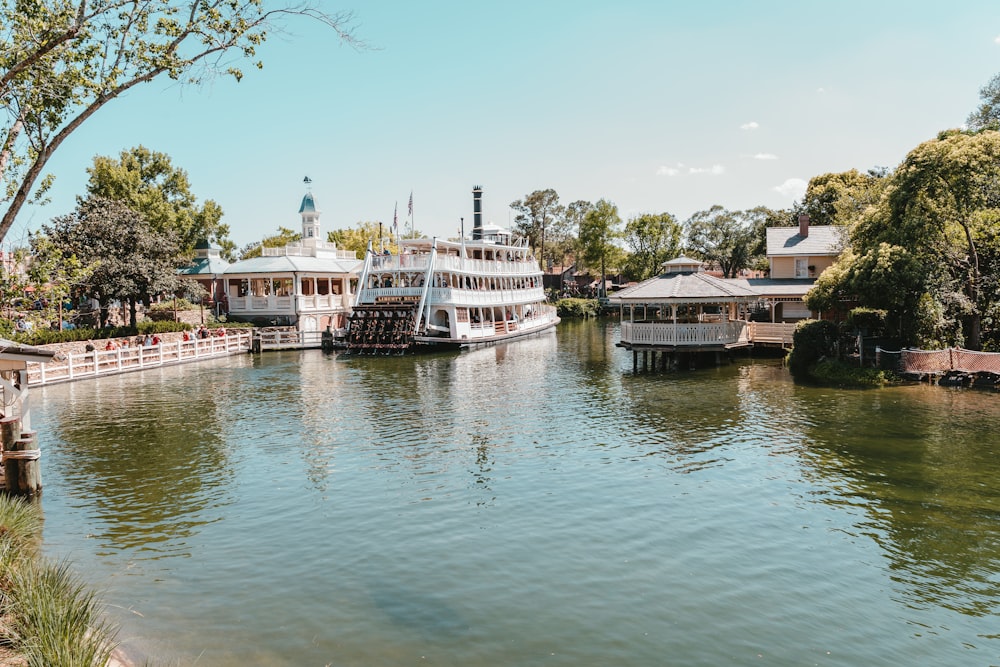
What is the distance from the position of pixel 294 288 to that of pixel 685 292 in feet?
105

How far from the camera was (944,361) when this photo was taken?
2655cm

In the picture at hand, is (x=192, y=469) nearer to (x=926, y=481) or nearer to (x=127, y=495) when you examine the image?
(x=127, y=495)

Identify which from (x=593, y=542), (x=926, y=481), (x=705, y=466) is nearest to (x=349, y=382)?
(x=705, y=466)

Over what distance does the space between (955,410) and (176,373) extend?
3416cm

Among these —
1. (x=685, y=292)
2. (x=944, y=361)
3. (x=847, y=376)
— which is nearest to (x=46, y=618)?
(x=847, y=376)

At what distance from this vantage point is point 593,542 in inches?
490

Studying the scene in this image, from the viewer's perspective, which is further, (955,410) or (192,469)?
(955,410)

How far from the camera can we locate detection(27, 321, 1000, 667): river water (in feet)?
30.2

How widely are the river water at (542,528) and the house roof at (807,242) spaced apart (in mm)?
19444

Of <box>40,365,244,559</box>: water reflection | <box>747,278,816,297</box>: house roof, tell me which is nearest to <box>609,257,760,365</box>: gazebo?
<box>747,278,816,297</box>: house roof

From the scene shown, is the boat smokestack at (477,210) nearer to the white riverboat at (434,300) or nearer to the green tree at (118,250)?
the white riverboat at (434,300)

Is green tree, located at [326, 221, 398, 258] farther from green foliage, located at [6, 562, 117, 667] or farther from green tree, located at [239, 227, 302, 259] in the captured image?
green foliage, located at [6, 562, 117, 667]

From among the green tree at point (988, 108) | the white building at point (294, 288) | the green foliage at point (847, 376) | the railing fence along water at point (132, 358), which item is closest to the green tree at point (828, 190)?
the green tree at point (988, 108)

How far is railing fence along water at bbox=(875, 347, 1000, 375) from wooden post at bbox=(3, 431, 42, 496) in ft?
95.7
